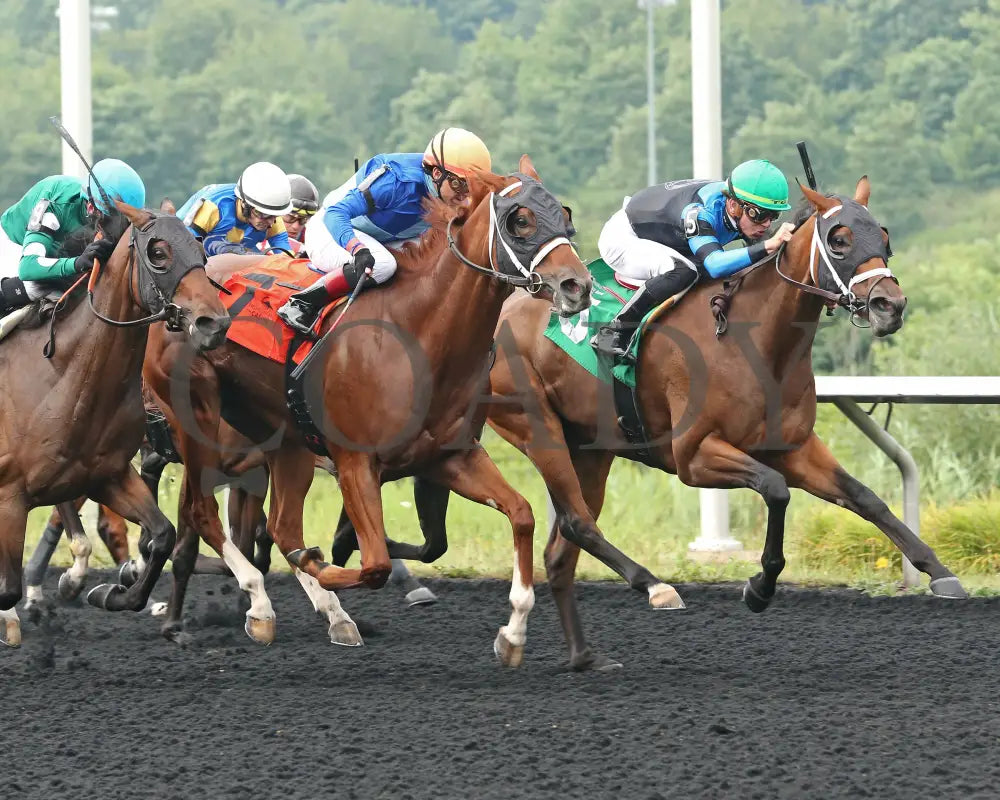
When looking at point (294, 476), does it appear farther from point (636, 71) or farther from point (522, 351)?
point (636, 71)

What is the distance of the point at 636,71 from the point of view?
32.7 m

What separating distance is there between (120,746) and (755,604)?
240 cm

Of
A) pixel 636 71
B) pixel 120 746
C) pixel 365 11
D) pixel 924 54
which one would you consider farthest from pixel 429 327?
pixel 365 11

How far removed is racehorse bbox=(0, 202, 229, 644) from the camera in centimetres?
525

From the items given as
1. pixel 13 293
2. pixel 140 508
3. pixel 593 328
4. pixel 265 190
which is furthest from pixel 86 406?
pixel 593 328

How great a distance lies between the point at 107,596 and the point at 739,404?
8.29ft

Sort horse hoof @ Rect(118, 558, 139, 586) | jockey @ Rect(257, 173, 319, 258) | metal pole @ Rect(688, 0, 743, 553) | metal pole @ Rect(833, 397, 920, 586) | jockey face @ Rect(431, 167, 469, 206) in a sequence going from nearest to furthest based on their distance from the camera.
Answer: jockey face @ Rect(431, 167, 469, 206) < horse hoof @ Rect(118, 558, 139, 586) < metal pole @ Rect(833, 397, 920, 586) < jockey @ Rect(257, 173, 319, 258) < metal pole @ Rect(688, 0, 743, 553)

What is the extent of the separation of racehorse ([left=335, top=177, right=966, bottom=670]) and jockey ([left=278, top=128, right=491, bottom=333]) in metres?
0.95

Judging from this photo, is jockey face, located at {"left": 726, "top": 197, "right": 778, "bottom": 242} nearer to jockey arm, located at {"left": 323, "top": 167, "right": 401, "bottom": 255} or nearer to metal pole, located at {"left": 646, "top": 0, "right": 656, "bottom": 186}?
jockey arm, located at {"left": 323, "top": 167, "right": 401, "bottom": 255}

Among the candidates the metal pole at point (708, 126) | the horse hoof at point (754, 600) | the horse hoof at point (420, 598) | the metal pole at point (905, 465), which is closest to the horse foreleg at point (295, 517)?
the horse hoof at point (420, 598)

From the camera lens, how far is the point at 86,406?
5.31 metres

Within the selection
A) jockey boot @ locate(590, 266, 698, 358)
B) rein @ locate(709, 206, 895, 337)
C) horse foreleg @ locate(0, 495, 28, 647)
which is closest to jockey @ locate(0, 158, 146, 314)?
horse foreleg @ locate(0, 495, 28, 647)

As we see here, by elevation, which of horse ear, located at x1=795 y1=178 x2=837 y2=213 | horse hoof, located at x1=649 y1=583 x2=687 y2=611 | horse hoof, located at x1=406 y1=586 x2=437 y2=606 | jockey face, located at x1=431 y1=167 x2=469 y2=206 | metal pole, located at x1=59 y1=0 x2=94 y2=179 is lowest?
horse hoof, located at x1=406 y1=586 x2=437 y2=606

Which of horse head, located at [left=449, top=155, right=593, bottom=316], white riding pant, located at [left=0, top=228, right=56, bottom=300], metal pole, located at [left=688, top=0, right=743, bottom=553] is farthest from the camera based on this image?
metal pole, located at [left=688, top=0, right=743, bottom=553]
